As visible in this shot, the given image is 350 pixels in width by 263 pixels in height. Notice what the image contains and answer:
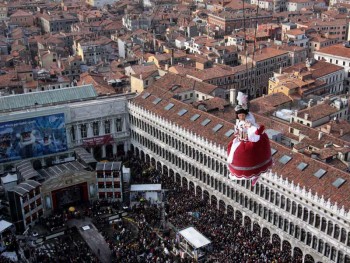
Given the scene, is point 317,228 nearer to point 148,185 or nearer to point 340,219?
point 340,219

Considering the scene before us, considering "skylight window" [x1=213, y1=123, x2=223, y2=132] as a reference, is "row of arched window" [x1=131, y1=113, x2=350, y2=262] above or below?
below

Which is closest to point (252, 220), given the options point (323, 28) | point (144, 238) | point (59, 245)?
point (144, 238)

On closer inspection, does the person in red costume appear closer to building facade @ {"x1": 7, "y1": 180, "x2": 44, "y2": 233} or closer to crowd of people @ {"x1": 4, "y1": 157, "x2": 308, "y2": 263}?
crowd of people @ {"x1": 4, "y1": 157, "x2": 308, "y2": 263}

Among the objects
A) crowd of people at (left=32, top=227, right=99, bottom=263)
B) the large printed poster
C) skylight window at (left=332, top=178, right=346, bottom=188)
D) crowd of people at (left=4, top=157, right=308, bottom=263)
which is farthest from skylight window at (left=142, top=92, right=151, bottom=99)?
skylight window at (left=332, top=178, right=346, bottom=188)

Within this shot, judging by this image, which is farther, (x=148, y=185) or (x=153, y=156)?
(x=153, y=156)

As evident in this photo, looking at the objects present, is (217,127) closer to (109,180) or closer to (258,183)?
(258,183)

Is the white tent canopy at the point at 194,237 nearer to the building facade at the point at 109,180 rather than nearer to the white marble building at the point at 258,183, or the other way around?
the white marble building at the point at 258,183

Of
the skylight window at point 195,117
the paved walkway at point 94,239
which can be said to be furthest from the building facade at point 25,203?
the skylight window at point 195,117
